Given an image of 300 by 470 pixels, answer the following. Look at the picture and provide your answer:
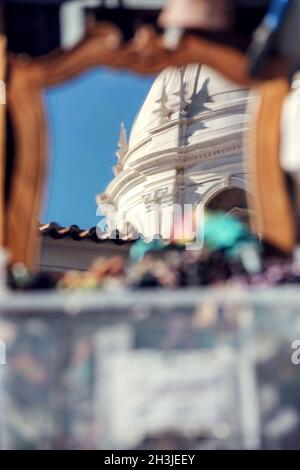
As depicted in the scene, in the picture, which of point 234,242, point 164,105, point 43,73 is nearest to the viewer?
point 234,242

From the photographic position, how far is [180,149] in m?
12.2

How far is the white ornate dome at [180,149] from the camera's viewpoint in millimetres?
11438

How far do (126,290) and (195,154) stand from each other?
8.11 m

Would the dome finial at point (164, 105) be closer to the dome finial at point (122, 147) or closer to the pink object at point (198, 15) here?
the dome finial at point (122, 147)

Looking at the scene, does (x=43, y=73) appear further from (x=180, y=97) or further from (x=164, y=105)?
(x=164, y=105)

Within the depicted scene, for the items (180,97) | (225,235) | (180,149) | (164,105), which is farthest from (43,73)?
(164,105)

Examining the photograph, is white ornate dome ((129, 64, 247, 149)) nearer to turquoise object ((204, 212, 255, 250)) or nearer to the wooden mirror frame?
the wooden mirror frame

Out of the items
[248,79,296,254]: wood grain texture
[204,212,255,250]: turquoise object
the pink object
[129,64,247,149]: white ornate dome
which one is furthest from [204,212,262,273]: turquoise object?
[129,64,247,149]: white ornate dome

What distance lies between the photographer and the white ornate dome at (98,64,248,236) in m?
11.4

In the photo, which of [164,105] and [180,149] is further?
[164,105]

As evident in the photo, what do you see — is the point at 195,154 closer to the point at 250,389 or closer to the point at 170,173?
the point at 170,173

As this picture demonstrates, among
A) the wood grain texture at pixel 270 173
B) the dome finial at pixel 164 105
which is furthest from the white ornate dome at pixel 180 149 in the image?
the wood grain texture at pixel 270 173

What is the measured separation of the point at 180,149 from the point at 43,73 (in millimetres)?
7508

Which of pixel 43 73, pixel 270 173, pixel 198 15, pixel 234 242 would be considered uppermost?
pixel 198 15
